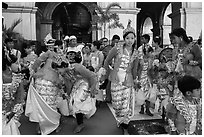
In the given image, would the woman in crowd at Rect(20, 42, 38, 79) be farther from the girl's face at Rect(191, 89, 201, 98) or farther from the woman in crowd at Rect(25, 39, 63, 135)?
the girl's face at Rect(191, 89, 201, 98)

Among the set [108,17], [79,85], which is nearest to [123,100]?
[79,85]

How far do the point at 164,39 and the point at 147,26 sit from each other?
5.36 m

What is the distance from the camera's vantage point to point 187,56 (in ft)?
9.61

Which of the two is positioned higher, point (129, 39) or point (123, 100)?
point (129, 39)

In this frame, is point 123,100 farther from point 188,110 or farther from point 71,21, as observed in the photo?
point 71,21

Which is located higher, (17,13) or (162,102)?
(17,13)

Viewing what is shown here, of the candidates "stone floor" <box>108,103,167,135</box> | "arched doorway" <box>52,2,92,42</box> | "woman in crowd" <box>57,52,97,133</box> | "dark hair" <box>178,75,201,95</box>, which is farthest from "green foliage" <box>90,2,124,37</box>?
"arched doorway" <box>52,2,92,42</box>

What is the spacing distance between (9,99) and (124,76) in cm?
143

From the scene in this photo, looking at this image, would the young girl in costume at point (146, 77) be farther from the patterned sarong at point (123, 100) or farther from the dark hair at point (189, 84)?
the dark hair at point (189, 84)

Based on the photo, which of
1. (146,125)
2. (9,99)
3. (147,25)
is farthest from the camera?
(147,25)

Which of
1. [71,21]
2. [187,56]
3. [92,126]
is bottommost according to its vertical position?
[92,126]

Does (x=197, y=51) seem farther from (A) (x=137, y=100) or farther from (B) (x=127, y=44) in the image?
(A) (x=137, y=100)

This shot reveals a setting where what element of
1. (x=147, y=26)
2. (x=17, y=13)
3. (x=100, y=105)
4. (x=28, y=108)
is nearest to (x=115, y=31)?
(x=17, y=13)

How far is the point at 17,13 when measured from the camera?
827 centimetres
